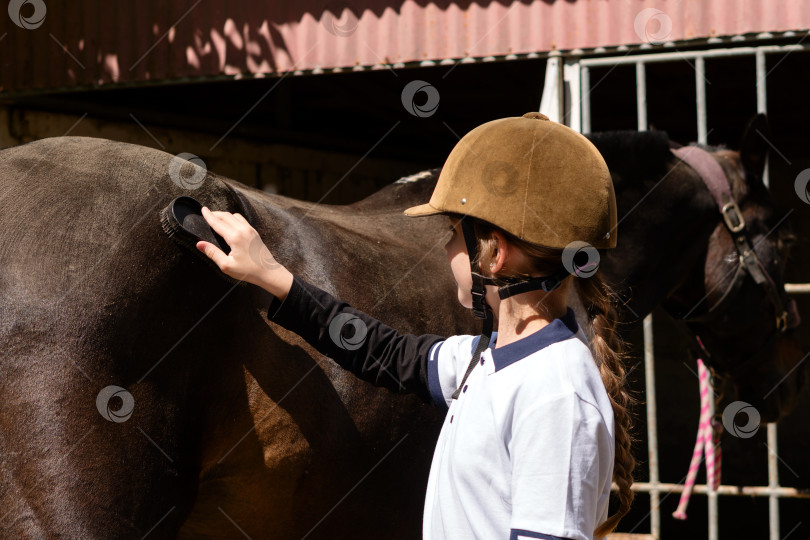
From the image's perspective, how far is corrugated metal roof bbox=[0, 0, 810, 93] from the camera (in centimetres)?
397

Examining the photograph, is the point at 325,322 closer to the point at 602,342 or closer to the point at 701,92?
the point at 602,342

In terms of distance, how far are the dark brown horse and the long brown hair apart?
0.68 metres

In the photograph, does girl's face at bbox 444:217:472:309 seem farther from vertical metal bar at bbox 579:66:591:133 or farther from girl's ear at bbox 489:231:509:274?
vertical metal bar at bbox 579:66:591:133

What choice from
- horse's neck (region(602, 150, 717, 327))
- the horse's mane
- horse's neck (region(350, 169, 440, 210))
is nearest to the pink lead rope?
horse's neck (region(602, 150, 717, 327))

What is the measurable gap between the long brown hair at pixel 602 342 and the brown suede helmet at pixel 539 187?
0.14 feet

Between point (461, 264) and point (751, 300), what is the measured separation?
237cm

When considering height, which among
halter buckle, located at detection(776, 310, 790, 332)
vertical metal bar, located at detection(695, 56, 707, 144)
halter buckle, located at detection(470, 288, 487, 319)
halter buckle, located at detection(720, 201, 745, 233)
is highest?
vertical metal bar, located at detection(695, 56, 707, 144)

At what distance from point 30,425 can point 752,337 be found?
3.09 meters

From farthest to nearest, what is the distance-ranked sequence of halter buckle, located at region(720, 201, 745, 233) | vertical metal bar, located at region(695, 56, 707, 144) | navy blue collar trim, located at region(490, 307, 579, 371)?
vertical metal bar, located at region(695, 56, 707, 144) → halter buckle, located at region(720, 201, 745, 233) → navy blue collar trim, located at region(490, 307, 579, 371)

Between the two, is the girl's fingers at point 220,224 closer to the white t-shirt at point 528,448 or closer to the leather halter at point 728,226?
the white t-shirt at point 528,448

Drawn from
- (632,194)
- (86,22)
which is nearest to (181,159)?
(632,194)

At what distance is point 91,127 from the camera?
525 cm

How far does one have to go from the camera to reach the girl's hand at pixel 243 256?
1.69 m

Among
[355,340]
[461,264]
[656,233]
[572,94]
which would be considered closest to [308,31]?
[572,94]
